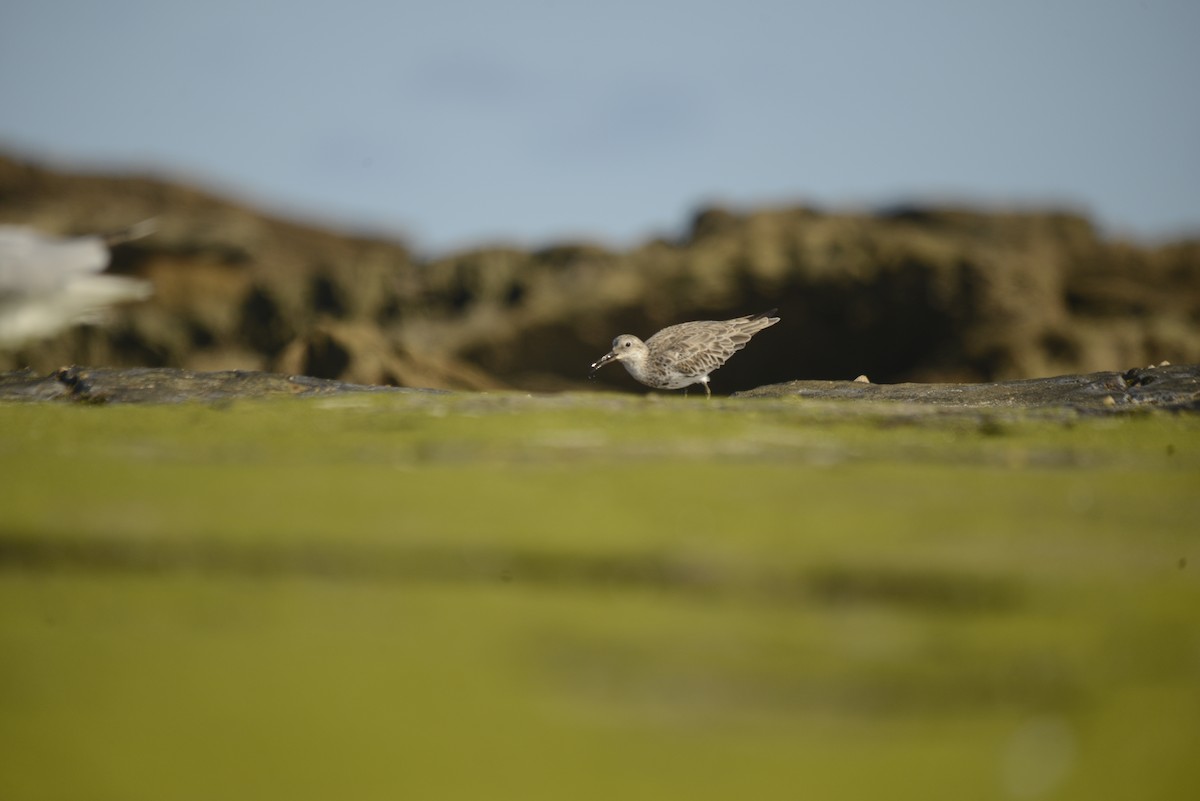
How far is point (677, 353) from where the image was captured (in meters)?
9.53

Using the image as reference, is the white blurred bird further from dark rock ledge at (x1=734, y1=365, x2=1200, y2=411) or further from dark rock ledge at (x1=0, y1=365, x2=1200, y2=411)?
dark rock ledge at (x1=734, y1=365, x2=1200, y2=411)

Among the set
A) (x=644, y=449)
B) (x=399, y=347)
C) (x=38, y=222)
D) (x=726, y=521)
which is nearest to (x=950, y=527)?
(x=726, y=521)

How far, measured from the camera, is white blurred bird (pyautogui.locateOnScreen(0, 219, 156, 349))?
1285 centimetres

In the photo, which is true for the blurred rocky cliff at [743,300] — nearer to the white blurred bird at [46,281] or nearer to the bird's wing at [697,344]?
the white blurred bird at [46,281]

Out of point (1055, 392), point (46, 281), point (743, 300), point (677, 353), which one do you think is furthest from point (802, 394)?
point (743, 300)

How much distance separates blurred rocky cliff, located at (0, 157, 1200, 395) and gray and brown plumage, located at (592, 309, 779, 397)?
993cm

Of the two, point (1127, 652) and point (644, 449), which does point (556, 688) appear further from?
point (644, 449)

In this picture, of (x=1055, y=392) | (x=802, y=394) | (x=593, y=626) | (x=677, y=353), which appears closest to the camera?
(x=593, y=626)

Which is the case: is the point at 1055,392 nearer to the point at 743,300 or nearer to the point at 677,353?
the point at 677,353

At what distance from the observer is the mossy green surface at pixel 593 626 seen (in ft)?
7.25

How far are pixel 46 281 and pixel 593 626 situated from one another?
1201cm

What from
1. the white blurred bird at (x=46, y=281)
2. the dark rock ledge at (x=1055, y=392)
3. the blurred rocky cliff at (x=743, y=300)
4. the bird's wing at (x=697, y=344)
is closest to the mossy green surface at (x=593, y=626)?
the dark rock ledge at (x=1055, y=392)

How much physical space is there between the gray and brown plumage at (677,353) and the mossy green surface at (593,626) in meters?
5.09

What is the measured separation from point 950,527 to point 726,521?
0.60 m
